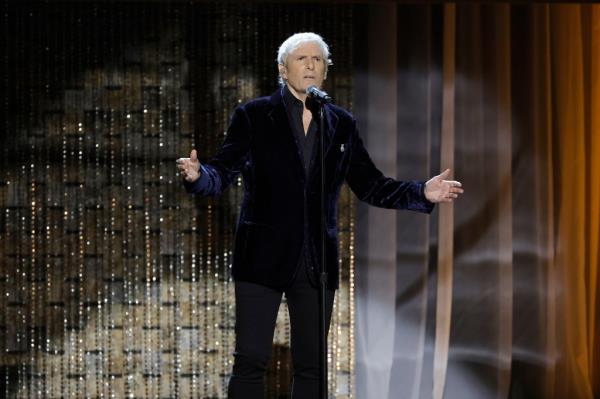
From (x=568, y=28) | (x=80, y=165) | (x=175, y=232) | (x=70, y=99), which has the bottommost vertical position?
(x=175, y=232)

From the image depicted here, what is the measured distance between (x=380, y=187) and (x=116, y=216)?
63.3 inches

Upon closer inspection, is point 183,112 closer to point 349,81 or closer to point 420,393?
point 349,81

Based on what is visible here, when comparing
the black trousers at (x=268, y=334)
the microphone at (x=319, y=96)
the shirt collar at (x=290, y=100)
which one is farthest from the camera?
the shirt collar at (x=290, y=100)

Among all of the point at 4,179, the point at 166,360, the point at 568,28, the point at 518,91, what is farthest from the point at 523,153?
the point at 4,179

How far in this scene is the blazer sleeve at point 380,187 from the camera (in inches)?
112

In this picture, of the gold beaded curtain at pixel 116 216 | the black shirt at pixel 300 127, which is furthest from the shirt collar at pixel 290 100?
the gold beaded curtain at pixel 116 216

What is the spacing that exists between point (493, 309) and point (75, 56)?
7.00ft

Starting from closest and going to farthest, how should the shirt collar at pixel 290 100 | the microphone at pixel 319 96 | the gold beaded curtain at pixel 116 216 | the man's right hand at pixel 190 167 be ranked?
the microphone at pixel 319 96, the man's right hand at pixel 190 167, the shirt collar at pixel 290 100, the gold beaded curtain at pixel 116 216

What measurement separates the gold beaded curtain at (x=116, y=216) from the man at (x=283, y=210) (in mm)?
1401

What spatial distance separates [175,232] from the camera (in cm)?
414

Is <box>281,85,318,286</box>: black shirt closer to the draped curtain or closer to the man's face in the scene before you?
the man's face

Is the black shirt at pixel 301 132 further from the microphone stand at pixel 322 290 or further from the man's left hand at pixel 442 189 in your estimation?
the man's left hand at pixel 442 189

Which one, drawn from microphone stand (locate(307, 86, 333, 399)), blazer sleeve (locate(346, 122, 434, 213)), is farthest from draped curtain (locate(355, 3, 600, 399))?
microphone stand (locate(307, 86, 333, 399))

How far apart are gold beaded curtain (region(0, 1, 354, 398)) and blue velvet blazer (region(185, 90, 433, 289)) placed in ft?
4.58
